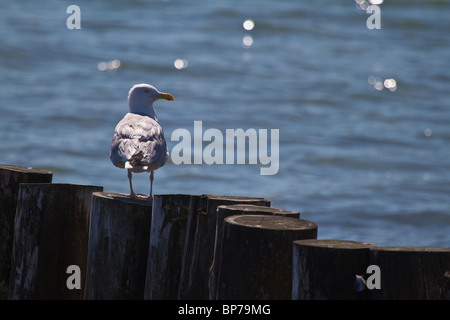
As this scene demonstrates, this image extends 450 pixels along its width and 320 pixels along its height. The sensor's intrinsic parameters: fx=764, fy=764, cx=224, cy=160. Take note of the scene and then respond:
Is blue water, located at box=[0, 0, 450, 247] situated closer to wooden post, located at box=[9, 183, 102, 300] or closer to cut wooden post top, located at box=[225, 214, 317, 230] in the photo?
wooden post, located at box=[9, 183, 102, 300]

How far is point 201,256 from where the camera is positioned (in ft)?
15.0

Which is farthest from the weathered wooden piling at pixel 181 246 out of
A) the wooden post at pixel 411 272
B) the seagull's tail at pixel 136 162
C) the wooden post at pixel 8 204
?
the wooden post at pixel 8 204

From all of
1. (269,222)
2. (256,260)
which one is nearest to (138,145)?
(269,222)

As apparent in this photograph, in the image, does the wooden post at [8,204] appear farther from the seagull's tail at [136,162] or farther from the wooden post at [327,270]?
the wooden post at [327,270]

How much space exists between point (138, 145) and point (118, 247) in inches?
41.2

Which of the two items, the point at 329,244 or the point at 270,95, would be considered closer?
the point at 329,244

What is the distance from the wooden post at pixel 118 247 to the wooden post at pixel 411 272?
1537 mm

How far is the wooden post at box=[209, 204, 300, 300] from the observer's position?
4.24 metres

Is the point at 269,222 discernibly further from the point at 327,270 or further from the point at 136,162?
the point at 136,162

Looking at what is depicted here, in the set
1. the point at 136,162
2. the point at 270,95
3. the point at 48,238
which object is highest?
the point at 270,95

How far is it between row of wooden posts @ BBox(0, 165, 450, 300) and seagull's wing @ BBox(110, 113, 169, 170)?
0.47 meters
